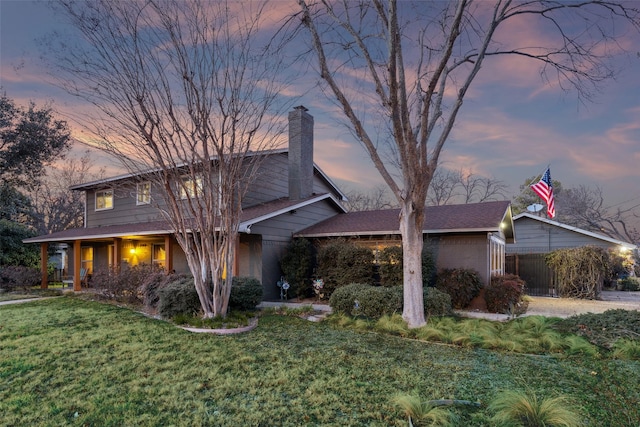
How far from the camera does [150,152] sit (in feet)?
26.1

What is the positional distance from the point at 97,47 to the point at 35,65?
1.73 meters

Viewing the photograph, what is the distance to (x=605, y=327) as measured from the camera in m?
6.55

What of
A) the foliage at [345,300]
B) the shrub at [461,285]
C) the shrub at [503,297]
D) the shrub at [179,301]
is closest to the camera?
the shrub at [179,301]

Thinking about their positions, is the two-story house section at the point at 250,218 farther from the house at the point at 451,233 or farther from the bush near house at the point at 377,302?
the bush near house at the point at 377,302

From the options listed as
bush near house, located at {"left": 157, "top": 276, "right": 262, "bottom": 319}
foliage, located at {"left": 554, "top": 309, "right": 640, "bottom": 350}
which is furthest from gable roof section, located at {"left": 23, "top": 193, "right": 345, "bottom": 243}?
A: foliage, located at {"left": 554, "top": 309, "right": 640, "bottom": 350}

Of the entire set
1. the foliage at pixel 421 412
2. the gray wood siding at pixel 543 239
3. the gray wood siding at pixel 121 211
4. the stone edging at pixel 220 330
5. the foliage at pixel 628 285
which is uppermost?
the gray wood siding at pixel 121 211

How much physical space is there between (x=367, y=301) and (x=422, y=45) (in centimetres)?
611

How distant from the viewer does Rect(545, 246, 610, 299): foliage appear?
44.8 feet

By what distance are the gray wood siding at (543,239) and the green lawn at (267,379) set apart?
15120 mm

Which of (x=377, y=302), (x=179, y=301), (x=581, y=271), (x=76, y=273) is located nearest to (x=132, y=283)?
(x=179, y=301)

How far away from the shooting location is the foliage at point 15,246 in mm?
18406

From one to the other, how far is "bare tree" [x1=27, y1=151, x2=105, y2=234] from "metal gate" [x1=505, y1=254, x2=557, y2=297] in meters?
31.2

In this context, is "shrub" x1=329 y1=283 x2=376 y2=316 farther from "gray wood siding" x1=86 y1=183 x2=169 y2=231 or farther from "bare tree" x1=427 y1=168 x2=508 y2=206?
"bare tree" x1=427 y1=168 x2=508 y2=206

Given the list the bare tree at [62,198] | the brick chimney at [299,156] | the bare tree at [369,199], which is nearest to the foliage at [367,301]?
the brick chimney at [299,156]
